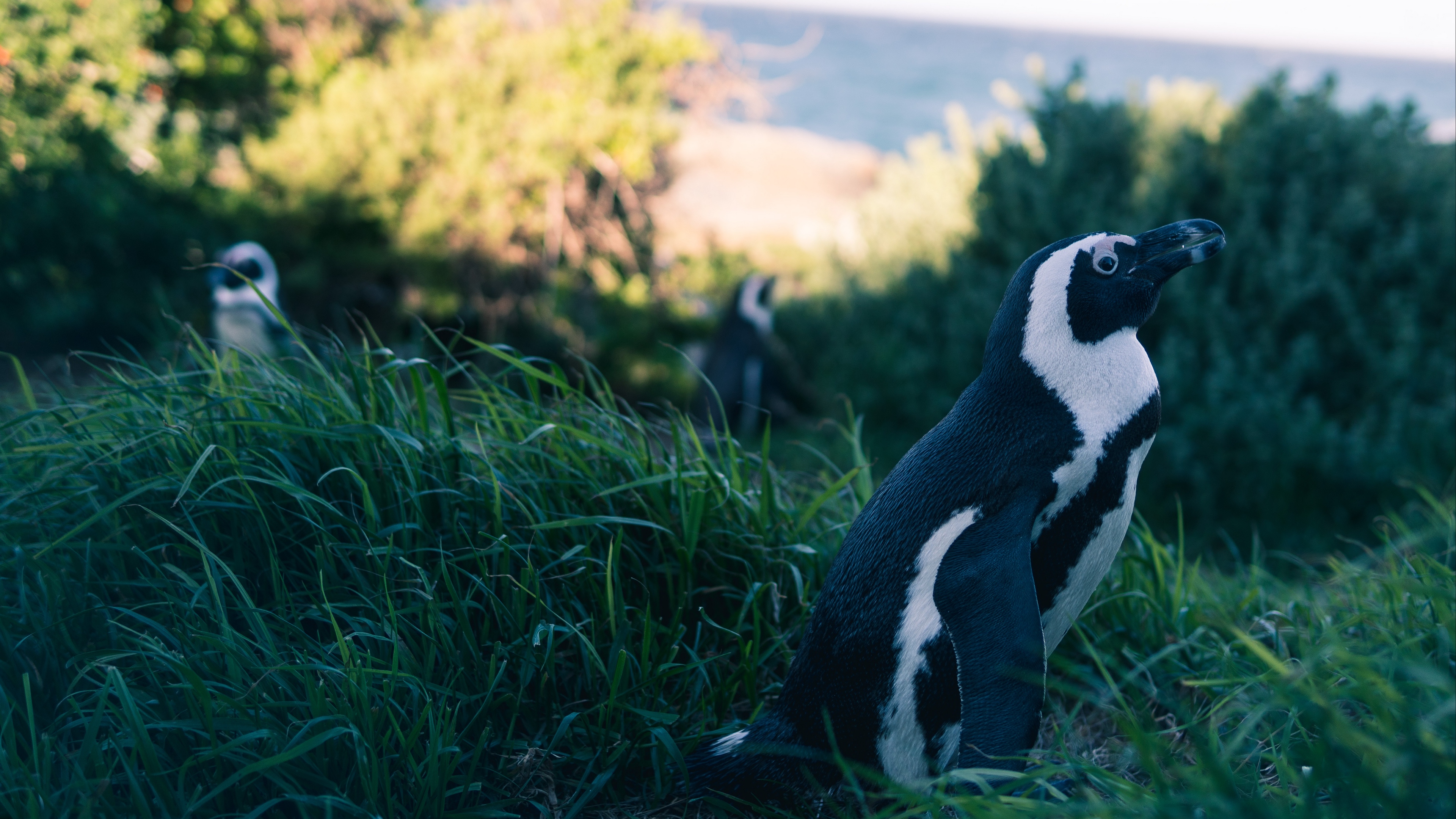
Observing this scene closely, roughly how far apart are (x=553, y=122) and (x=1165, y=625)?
201 inches

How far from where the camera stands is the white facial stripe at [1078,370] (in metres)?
1.42

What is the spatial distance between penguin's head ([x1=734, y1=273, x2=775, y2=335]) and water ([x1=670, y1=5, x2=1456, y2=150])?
4.47ft

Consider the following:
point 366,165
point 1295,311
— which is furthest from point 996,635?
point 366,165

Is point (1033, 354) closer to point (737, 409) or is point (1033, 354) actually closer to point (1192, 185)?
point (1192, 185)

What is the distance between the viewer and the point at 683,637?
5.91 feet

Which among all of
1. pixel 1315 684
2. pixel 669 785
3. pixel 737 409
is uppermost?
pixel 1315 684

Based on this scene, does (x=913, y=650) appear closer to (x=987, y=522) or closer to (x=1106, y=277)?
(x=987, y=522)

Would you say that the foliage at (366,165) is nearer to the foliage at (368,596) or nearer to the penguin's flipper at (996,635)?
the foliage at (368,596)

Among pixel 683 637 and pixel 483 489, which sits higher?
pixel 483 489

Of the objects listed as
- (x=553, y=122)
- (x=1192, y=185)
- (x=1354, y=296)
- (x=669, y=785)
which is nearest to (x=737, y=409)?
(x=553, y=122)

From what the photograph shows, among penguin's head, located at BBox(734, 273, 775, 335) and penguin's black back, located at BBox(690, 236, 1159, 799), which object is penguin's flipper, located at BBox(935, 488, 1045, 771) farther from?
penguin's head, located at BBox(734, 273, 775, 335)

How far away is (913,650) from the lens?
1421mm

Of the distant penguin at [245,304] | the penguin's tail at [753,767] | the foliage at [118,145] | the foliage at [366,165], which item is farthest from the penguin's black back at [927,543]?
the foliage at [366,165]

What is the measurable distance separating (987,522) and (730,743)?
58 centimetres
